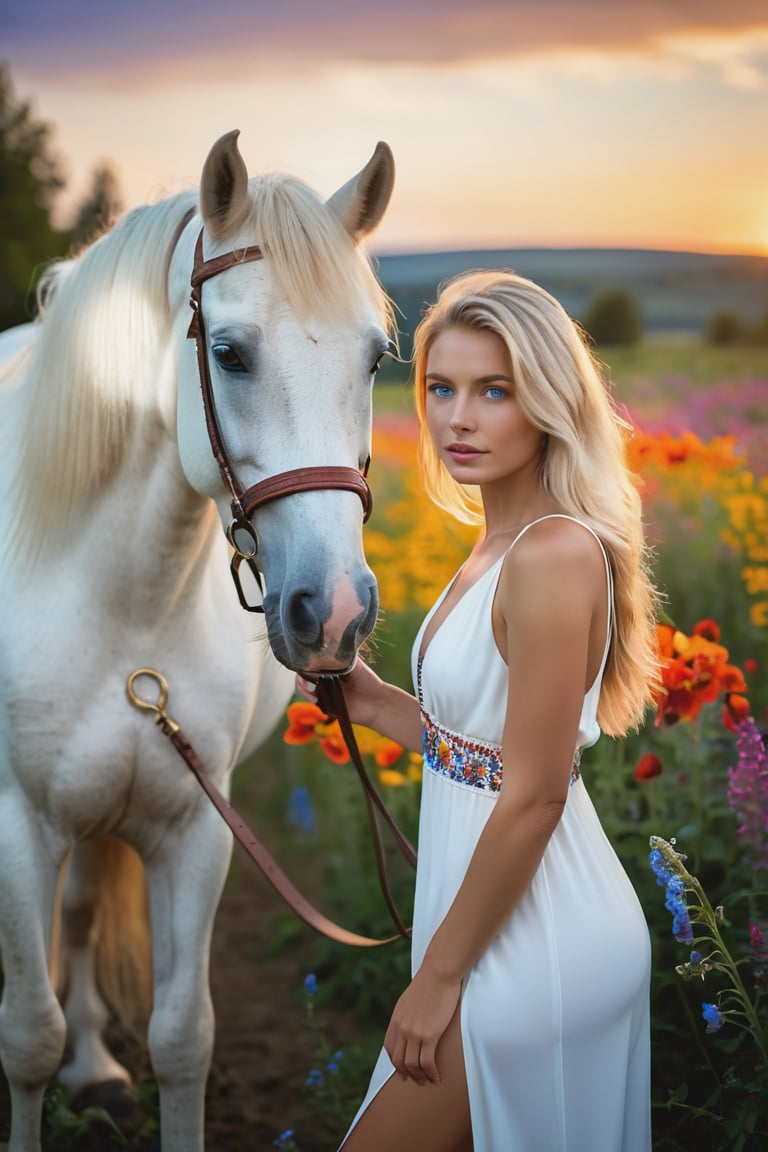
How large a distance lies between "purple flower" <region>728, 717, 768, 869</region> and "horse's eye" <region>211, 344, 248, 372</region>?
132 centimetres

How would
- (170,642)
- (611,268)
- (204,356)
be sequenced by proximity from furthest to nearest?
(611,268) → (170,642) → (204,356)

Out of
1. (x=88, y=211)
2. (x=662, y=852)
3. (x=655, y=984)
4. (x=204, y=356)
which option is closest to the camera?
(x=662, y=852)

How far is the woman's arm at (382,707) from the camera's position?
1971 mm

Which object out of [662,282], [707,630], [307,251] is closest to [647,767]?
[707,630]

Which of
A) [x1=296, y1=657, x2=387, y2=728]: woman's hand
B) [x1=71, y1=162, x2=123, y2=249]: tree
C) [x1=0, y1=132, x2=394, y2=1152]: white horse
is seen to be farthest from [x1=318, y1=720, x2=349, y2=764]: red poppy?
[x1=71, y1=162, x2=123, y2=249]: tree

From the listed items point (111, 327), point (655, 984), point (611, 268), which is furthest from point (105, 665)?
point (611, 268)

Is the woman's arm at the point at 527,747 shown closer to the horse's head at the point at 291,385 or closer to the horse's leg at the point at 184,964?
the horse's head at the point at 291,385

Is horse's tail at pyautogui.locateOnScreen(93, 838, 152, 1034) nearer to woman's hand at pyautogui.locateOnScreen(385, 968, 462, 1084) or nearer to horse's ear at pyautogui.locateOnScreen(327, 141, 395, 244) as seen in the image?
woman's hand at pyautogui.locateOnScreen(385, 968, 462, 1084)

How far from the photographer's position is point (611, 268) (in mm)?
6340

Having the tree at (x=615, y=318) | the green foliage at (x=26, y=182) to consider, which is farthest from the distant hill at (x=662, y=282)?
the green foliage at (x=26, y=182)

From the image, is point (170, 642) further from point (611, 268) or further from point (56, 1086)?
point (611, 268)

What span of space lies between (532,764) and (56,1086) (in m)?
2.20

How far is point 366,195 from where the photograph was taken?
1.97 meters

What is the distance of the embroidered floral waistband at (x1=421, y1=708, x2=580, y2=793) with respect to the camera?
1531mm
